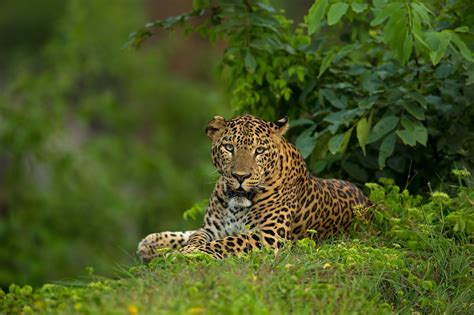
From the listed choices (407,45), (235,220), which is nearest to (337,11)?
(407,45)

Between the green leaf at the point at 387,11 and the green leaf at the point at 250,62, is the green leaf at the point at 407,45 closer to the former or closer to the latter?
the green leaf at the point at 387,11

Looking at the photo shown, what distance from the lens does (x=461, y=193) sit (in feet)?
33.2

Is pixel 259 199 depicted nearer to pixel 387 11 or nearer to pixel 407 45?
pixel 407 45

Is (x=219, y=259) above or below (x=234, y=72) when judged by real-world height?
below

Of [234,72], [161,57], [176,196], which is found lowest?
[176,196]

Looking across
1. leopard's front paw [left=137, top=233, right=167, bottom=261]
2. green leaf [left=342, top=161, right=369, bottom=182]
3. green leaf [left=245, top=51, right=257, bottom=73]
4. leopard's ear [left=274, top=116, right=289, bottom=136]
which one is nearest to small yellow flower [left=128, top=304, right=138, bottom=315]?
leopard's front paw [left=137, top=233, right=167, bottom=261]

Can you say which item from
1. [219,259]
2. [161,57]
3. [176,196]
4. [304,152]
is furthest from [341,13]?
[161,57]

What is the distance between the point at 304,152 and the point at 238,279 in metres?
3.36

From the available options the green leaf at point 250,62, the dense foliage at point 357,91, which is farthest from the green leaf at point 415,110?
the green leaf at point 250,62

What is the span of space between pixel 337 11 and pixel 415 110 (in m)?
1.37

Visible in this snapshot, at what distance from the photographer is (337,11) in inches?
403

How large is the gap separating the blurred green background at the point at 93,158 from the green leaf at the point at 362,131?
9018mm

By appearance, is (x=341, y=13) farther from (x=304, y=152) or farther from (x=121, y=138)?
(x=121, y=138)

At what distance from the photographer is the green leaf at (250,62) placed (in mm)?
11617
